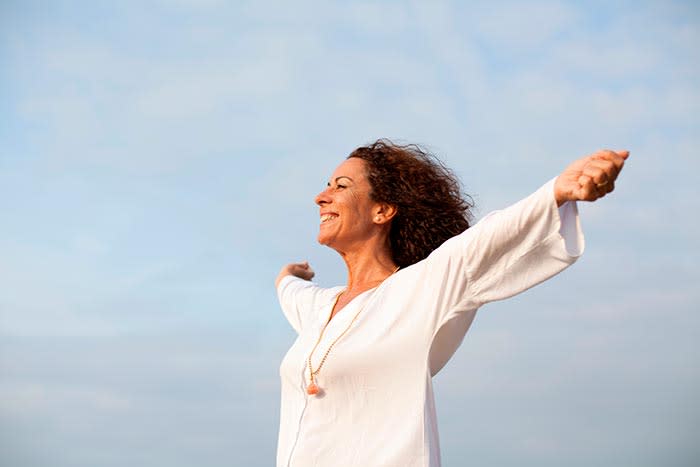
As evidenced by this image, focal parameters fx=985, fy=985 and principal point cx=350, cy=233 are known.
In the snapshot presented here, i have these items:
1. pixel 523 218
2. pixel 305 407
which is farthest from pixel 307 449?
pixel 523 218

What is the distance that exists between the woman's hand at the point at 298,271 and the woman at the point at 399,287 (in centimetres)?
77

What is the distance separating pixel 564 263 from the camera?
366 centimetres

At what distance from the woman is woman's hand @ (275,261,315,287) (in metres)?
0.77

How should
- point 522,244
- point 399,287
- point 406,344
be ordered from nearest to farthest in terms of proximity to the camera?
point 522,244
point 406,344
point 399,287

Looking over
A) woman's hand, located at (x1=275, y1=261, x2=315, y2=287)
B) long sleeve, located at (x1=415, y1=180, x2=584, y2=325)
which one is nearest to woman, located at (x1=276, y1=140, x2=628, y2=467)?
long sleeve, located at (x1=415, y1=180, x2=584, y2=325)

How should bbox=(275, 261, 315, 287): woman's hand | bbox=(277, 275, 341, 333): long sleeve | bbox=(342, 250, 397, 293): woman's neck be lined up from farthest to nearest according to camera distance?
1. bbox=(275, 261, 315, 287): woman's hand
2. bbox=(277, 275, 341, 333): long sleeve
3. bbox=(342, 250, 397, 293): woman's neck

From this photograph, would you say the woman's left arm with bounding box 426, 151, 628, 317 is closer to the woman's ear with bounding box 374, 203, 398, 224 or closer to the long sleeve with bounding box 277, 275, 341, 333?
the woman's ear with bounding box 374, 203, 398, 224

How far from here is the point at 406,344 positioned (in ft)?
13.6

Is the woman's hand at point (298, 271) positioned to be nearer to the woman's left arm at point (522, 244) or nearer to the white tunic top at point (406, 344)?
the white tunic top at point (406, 344)

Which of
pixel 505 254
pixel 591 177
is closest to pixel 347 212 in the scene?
pixel 505 254

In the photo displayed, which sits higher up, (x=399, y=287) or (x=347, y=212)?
(x=347, y=212)

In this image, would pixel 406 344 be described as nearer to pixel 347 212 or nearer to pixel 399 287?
pixel 399 287

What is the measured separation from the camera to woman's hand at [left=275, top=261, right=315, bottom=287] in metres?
5.96

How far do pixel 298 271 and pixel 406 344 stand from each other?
6.59 feet
